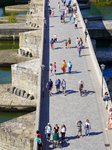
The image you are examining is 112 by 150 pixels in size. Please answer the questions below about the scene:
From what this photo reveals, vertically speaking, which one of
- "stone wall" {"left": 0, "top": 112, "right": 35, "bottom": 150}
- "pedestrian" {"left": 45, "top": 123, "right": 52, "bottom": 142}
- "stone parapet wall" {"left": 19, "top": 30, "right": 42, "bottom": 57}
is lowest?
"stone wall" {"left": 0, "top": 112, "right": 35, "bottom": 150}

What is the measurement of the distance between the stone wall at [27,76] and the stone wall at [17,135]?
6568mm

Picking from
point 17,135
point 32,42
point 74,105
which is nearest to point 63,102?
point 74,105

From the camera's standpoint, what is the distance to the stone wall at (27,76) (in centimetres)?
3650

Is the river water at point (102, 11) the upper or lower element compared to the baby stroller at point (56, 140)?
upper

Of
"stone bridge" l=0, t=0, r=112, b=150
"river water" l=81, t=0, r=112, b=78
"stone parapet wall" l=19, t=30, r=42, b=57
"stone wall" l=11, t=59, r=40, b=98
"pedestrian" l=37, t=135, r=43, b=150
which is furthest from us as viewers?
"river water" l=81, t=0, r=112, b=78

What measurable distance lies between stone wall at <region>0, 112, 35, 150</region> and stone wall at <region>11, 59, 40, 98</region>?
21.6 feet

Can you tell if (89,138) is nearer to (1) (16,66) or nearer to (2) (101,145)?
(2) (101,145)

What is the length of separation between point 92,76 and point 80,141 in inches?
364

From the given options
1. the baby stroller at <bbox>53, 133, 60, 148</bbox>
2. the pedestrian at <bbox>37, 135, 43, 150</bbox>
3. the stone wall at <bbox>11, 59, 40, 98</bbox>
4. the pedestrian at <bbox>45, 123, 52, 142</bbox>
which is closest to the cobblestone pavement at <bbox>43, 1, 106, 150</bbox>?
the baby stroller at <bbox>53, 133, 60, 148</bbox>

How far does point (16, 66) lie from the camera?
3819 centimetres

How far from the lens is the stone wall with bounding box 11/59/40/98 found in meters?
36.5

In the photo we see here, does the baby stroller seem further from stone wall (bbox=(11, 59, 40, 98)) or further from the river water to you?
the river water

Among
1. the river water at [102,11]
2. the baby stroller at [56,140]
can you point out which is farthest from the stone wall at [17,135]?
the river water at [102,11]

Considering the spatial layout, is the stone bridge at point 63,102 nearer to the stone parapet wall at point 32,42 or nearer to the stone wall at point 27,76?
the stone wall at point 27,76
